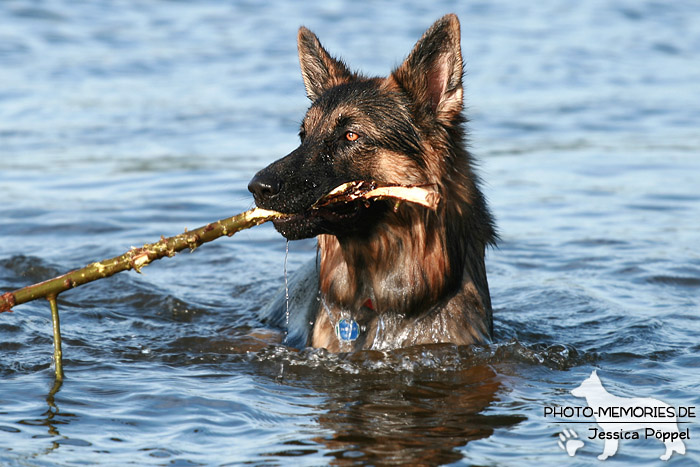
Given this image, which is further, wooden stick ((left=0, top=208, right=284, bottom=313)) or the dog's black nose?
the dog's black nose

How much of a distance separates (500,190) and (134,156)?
4.94 meters

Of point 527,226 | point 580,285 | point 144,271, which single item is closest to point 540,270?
point 580,285

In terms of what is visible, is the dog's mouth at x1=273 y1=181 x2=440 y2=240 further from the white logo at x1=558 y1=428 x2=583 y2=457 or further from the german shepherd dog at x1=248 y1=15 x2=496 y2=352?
the white logo at x1=558 y1=428 x2=583 y2=457

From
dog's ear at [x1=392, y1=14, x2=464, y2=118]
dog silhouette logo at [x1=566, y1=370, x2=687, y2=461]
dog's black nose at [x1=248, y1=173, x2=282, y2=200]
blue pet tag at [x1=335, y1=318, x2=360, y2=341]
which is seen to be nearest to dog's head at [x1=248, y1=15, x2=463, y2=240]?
dog's ear at [x1=392, y1=14, x2=464, y2=118]

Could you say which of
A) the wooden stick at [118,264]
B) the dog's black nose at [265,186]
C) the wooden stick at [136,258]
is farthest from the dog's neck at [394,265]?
the wooden stick at [118,264]

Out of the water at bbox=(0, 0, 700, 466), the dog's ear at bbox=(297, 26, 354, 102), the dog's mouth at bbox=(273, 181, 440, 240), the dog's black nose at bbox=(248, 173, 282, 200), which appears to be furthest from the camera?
the dog's ear at bbox=(297, 26, 354, 102)

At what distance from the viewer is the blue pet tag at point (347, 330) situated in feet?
20.5

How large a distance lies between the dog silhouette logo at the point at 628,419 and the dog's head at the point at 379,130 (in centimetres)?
162

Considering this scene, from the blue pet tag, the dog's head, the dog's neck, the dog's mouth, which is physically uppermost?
the dog's head

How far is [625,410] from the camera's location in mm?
5066

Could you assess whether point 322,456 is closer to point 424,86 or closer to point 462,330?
point 462,330

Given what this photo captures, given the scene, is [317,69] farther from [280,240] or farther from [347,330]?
[280,240]

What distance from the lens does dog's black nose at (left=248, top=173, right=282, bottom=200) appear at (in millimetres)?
5309

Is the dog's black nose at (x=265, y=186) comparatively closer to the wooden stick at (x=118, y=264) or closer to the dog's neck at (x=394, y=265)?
the wooden stick at (x=118, y=264)
